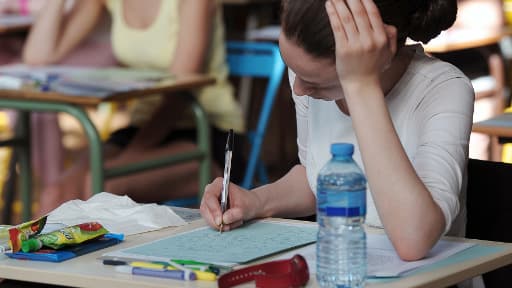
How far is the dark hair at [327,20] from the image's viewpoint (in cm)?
194

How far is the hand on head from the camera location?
1.87 m

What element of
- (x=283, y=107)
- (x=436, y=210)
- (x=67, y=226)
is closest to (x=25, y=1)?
(x=283, y=107)

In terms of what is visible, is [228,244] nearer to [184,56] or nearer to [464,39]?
[184,56]

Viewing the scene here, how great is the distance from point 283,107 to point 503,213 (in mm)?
4349

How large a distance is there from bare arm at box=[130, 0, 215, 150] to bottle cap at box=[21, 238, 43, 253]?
2.25 metres

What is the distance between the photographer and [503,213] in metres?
2.21

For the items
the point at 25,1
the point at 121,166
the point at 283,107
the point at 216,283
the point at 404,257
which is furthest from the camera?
the point at 283,107

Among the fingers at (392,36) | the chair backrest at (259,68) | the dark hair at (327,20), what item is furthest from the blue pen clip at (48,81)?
the fingers at (392,36)

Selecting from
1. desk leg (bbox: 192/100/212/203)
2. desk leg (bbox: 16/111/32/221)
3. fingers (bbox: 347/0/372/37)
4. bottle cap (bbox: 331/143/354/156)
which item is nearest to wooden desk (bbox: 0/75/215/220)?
desk leg (bbox: 192/100/212/203)

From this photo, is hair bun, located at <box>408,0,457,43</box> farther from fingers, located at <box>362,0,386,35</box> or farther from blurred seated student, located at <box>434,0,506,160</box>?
blurred seated student, located at <box>434,0,506,160</box>

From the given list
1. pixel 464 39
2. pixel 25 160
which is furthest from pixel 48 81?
pixel 464 39

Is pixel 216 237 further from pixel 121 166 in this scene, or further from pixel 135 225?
pixel 121 166

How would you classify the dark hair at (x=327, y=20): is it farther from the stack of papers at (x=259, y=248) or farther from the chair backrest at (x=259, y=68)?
the chair backrest at (x=259, y=68)

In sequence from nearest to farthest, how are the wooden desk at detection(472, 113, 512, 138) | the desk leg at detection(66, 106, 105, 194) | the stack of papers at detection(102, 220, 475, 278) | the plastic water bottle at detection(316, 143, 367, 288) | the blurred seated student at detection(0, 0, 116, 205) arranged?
the plastic water bottle at detection(316, 143, 367, 288), the stack of papers at detection(102, 220, 475, 278), the wooden desk at detection(472, 113, 512, 138), the desk leg at detection(66, 106, 105, 194), the blurred seated student at detection(0, 0, 116, 205)
